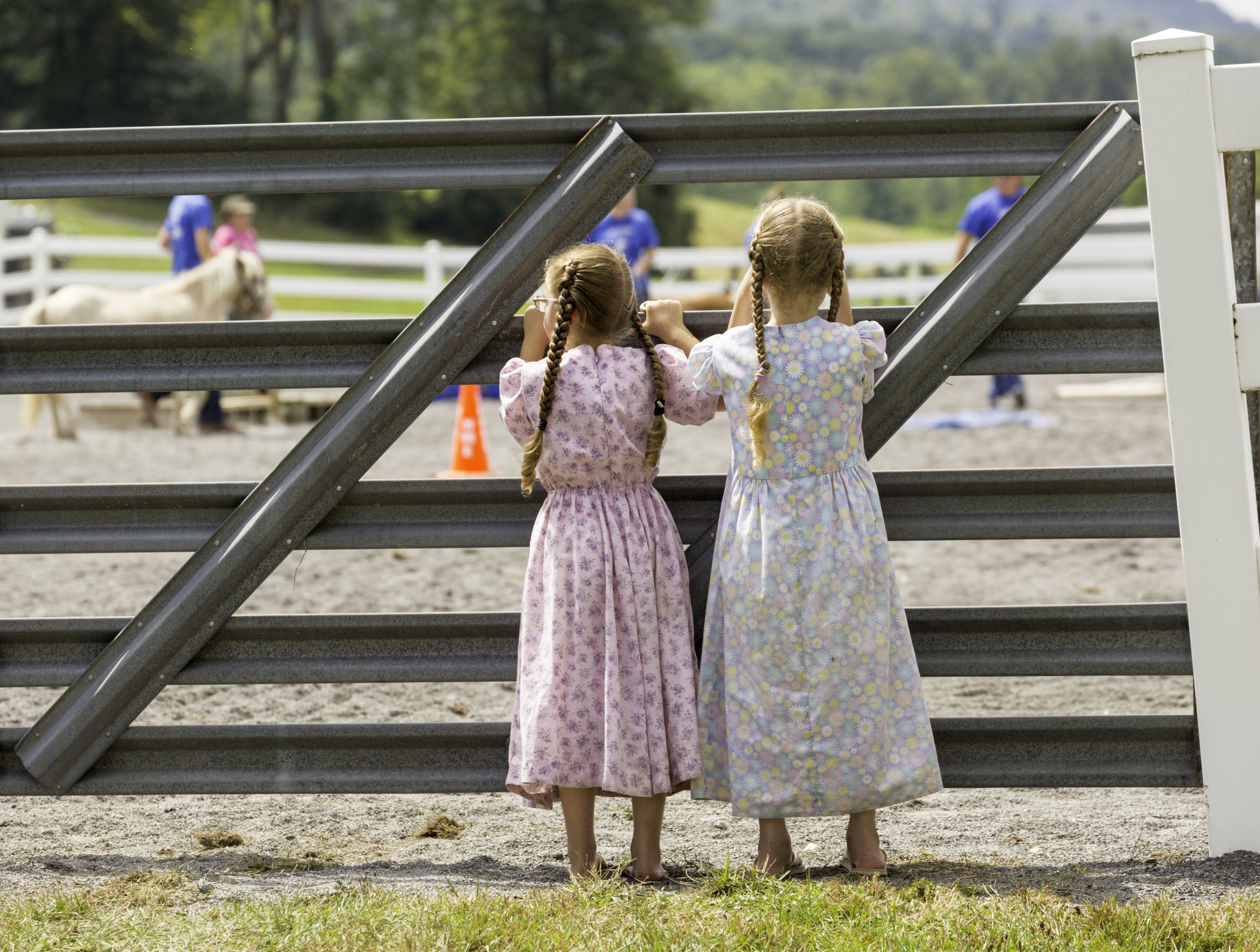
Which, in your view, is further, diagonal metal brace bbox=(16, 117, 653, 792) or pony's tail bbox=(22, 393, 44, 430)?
pony's tail bbox=(22, 393, 44, 430)

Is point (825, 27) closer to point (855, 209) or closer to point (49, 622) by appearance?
point (855, 209)

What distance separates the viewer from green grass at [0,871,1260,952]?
2641 mm

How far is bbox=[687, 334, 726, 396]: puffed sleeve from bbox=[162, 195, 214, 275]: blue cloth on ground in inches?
446

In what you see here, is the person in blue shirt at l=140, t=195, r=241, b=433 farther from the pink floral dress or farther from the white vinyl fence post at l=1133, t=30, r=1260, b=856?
the white vinyl fence post at l=1133, t=30, r=1260, b=856

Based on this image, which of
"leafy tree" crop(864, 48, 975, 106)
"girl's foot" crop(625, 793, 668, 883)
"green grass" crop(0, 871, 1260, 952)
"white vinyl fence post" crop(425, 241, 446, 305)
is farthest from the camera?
"leafy tree" crop(864, 48, 975, 106)

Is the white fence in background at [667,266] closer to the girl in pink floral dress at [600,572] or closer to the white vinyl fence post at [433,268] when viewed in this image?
the white vinyl fence post at [433,268]

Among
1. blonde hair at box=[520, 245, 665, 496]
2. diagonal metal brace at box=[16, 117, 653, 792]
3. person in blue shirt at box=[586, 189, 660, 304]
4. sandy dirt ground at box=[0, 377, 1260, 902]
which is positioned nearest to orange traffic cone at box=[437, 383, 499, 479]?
sandy dirt ground at box=[0, 377, 1260, 902]

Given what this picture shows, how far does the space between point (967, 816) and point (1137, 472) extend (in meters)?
1.12

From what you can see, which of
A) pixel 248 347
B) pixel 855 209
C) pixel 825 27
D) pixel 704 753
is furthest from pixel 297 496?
pixel 825 27

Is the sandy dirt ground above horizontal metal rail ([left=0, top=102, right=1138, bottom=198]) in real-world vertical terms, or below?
below

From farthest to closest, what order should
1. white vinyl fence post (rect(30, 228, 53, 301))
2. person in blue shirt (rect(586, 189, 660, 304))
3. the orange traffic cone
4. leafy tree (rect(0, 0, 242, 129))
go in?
1. leafy tree (rect(0, 0, 242, 129))
2. white vinyl fence post (rect(30, 228, 53, 301))
3. person in blue shirt (rect(586, 189, 660, 304))
4. the orange traffic cone

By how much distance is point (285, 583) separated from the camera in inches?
277

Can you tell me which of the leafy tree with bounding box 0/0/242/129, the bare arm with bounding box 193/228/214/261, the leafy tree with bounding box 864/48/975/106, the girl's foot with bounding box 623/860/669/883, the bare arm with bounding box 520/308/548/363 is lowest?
the girl's foot with bounding box 623/860/669/883

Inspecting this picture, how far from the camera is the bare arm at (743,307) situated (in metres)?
3.22
